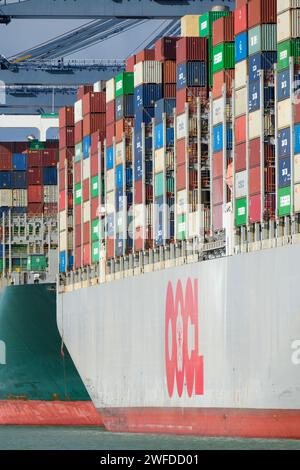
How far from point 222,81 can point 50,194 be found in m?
23.1

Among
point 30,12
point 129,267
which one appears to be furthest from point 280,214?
point 30,12

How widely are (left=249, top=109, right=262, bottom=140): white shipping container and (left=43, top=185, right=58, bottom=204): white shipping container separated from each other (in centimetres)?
2520

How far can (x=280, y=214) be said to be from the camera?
39.6 metres

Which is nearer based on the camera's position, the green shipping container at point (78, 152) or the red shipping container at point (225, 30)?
the red shipping container at point (225, 30)

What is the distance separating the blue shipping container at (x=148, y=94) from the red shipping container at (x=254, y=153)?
9516 millimetres

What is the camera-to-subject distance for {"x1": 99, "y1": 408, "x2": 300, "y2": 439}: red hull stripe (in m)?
39.0

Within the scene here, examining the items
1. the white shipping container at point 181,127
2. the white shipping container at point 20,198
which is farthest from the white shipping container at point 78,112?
the white shipping container at point 181,127

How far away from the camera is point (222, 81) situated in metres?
44.6

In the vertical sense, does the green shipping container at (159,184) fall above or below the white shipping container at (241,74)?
below

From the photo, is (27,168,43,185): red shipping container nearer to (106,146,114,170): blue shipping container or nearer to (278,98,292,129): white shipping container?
(106,146,114,170): blue shipping container

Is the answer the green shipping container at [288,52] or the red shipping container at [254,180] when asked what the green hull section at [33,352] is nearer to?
the red shipping container at [254,180]

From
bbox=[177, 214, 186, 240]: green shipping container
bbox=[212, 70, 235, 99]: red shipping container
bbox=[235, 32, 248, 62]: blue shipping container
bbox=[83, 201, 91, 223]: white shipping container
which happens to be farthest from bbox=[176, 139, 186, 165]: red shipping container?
bbox=[83, 201, 91, 223]: white shipping container

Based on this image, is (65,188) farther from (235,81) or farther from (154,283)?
(235,81)

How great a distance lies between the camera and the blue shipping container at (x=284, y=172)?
3912cm
